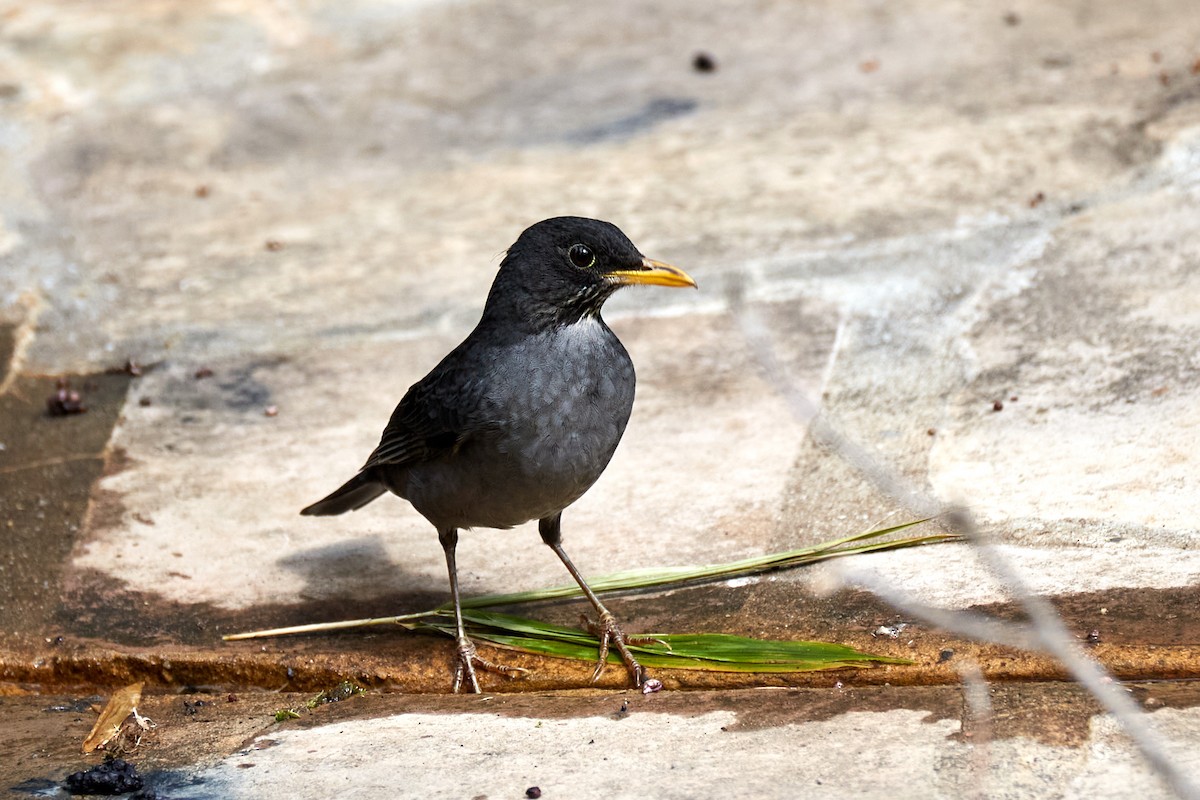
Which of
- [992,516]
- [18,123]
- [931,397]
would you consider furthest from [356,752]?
[18,123]

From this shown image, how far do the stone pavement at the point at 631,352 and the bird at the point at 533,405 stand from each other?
1.28ft

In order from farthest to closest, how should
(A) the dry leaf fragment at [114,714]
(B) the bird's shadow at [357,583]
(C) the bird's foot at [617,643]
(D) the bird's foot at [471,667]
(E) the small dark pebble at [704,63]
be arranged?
(E) the small dark pebble at [704,63], (B) the bird's shadow at [357,583], (D) the bird's foot at [471,667], (C) the bird's foot at [617,643], (A) the dry leaf fragment at [114,714]

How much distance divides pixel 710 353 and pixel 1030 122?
2551mm

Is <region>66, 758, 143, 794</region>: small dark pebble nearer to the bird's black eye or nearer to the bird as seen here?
the bird

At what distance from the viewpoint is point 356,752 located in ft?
11.3

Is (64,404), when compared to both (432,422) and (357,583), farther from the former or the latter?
(432,422)

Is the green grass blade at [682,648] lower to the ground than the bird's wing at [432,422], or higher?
lower

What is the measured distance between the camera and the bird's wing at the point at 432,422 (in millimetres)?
3936

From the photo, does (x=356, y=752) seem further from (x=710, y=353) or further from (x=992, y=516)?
(x=710, y=353)

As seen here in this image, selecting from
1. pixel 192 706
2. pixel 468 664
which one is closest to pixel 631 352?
pixel 468 664

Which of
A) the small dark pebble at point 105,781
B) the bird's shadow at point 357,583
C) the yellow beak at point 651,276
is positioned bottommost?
the bird's shadow at point 357,583

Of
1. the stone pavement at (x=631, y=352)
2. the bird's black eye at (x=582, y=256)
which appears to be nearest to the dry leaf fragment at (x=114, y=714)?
the stone pavement at (x=631, y=352)

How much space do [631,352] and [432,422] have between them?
5.70 feet

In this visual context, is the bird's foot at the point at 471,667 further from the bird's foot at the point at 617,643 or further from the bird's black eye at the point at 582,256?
the bird's black eye at the point at 582,256
